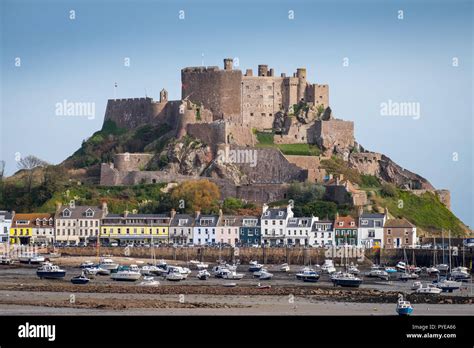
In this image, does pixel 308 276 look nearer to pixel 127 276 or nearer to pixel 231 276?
pixel 231 276

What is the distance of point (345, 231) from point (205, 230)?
950 cm

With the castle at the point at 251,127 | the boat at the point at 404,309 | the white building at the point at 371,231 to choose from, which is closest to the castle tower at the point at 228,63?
the castle at the point at 251,127

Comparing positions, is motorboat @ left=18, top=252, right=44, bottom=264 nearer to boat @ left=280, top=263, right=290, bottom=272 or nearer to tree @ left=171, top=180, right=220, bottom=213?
tree @ left=171, top=180, right=220, bottom=213

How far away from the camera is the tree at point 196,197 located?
294 feet

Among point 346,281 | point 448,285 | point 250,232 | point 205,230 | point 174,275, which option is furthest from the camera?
point 205,230

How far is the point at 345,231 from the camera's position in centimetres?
8475

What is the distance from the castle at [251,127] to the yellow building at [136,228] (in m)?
6.50

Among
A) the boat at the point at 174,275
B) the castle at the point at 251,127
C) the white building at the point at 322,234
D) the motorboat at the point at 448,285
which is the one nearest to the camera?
the motorboat at the point at 448,285

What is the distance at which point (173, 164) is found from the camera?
9594 centimetres

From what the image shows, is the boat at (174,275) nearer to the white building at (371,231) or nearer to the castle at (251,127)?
the white building at (371,231)

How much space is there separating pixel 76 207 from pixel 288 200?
14764 millimetres

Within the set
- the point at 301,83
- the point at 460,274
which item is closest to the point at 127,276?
the point at 460,274
